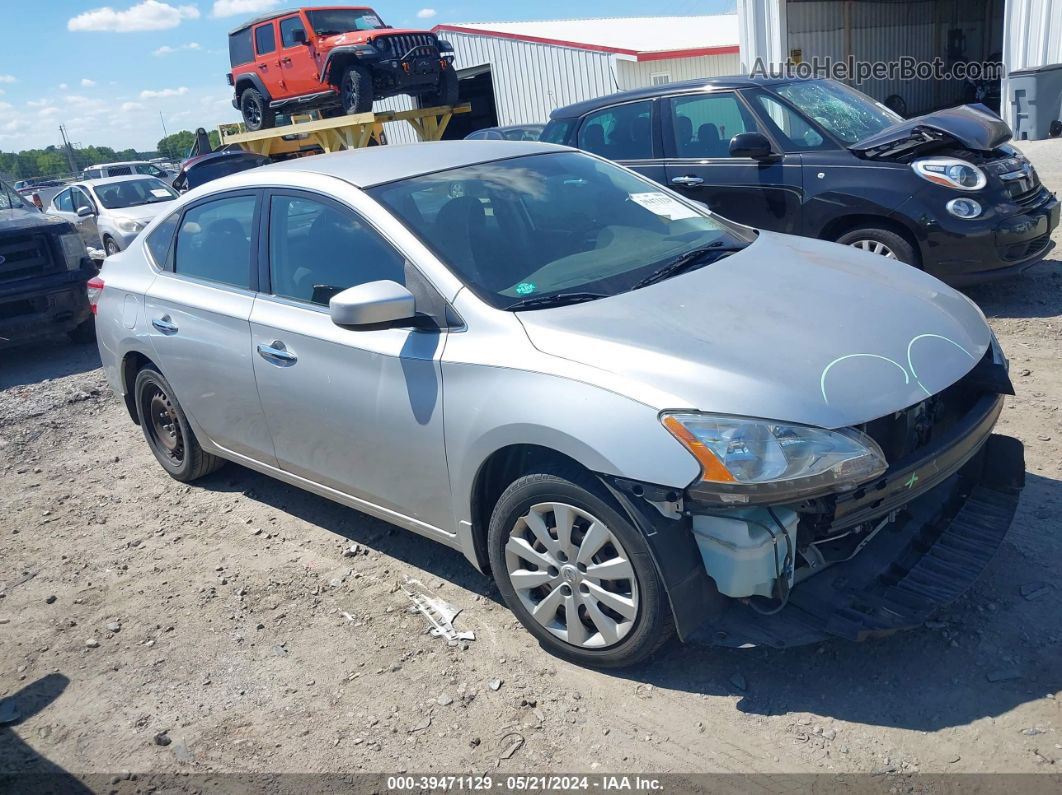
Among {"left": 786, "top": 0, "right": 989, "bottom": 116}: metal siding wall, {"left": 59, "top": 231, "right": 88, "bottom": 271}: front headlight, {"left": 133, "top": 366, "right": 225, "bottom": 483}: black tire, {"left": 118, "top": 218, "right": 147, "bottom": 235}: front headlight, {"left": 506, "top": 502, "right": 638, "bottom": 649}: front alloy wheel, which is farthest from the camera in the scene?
{"left": 786, "top": 0, "right": 989, "bottom": 116}: metal siding wall

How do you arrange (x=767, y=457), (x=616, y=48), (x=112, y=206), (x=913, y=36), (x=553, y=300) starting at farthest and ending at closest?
(x=913, y=36), (x=616, y=48), (x=112, y=206), (x=553, y=300), (x=767, y=457)

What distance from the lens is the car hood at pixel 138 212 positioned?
516 inches

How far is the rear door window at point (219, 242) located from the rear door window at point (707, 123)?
4.17 metres

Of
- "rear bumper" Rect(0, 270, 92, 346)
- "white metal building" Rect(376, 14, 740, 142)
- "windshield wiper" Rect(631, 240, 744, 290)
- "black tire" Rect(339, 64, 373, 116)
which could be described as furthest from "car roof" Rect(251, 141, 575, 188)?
"white metal building" Rect(376, 14, 740, 142)

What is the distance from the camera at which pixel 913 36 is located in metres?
25.9

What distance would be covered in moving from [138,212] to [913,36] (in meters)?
22.4

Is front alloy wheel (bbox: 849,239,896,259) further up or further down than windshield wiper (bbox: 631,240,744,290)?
further down

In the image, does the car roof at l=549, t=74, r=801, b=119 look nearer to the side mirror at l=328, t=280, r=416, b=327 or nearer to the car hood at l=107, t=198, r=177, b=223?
the side mirror at l=328, t=280, r=416, b=327

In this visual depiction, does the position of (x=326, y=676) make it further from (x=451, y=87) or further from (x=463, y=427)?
(x=451, y=87)

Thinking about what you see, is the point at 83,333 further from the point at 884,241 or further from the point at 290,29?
the point at 290,29

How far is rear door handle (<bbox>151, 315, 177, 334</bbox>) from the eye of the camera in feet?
15.1

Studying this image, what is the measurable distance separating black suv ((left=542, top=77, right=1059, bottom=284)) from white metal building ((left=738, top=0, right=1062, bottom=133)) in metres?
10.7

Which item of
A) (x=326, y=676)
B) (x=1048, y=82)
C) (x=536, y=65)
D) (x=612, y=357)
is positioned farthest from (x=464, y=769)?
(x=536, y=65)

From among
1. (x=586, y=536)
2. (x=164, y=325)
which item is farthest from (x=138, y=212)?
(x=586, y=536)
